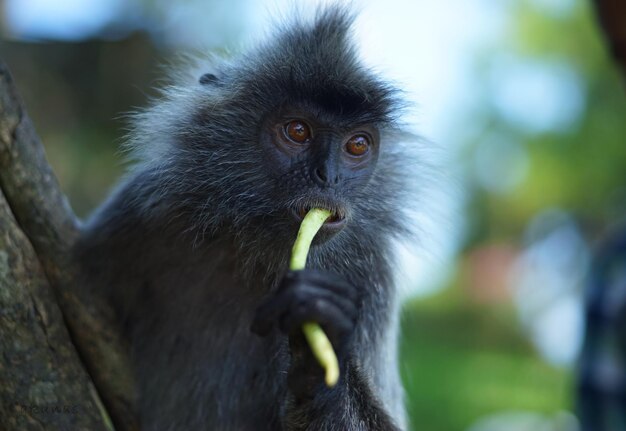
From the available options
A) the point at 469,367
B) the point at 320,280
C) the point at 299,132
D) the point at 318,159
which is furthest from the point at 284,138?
the point at 469,367

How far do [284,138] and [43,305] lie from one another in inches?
62.7

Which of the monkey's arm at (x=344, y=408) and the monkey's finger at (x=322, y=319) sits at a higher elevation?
the monkey's finger at (x=322, y=319)

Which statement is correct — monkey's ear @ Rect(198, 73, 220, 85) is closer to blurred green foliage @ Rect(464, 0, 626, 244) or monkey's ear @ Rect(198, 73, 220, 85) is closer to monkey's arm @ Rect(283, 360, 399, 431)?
monkey's arm @ Rect(283, 360, 399, 431)

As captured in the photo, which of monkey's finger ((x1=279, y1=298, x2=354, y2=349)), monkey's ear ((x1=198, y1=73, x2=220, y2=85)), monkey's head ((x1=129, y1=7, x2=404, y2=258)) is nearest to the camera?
monkey's finger ((x1=279, y1=298, x2=354, y2=349))

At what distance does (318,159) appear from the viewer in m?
4.09

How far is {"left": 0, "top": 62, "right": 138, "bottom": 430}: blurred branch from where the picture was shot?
3588 millimetres

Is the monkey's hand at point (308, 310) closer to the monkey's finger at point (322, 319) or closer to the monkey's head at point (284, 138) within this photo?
the monkey's finger at point (322, 319)

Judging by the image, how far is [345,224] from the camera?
4.06 m

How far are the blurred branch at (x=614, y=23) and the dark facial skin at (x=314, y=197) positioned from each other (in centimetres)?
192

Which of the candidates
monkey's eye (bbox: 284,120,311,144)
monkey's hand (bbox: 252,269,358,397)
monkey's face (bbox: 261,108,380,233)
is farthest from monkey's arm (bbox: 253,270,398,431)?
monkey's eye (bbox: 284,120,311,144)

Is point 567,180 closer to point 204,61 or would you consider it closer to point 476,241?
point 476,241

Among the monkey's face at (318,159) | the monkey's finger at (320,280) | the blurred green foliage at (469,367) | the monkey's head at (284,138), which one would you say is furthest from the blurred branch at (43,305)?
the blurred green foliage at (469,367)

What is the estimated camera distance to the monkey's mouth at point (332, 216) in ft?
13.0

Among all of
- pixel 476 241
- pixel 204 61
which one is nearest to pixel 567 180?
pixel 476 241
